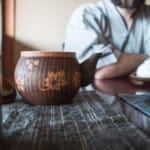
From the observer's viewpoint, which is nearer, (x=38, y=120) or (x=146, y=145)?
(x=146, y=145)

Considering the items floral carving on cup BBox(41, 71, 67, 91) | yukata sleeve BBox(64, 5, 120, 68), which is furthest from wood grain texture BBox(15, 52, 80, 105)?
yukata sleeve BBox(64, 5, 120, 68)

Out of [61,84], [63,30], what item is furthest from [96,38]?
[61,84]

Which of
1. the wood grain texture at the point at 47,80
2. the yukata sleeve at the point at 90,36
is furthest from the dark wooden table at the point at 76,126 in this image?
the yukata sleeve at the point at 90,36

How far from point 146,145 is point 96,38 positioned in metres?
1.24

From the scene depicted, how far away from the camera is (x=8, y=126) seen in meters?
0.39

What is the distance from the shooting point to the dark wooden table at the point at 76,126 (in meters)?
0.31

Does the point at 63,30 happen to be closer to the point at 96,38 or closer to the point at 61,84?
the point at 96,38

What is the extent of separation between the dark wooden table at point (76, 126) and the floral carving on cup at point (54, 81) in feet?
0.13

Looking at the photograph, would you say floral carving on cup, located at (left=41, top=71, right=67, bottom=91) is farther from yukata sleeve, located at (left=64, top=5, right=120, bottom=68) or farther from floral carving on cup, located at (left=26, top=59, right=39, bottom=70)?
yukata sleeve, located at (left=64, top=5, right=120, bottom=68)

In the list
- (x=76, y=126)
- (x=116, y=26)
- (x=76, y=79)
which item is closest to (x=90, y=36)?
(x=116, y=26)

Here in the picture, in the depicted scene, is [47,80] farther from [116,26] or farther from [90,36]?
[116,26]

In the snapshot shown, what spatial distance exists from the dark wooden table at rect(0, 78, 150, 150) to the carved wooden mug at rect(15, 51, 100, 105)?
0.02m

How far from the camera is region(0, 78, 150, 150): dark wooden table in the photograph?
1.01 ft

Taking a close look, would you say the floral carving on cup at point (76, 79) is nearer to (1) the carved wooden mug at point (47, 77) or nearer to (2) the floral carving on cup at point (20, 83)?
(1) the carved wooden mug at point (47, 77)
